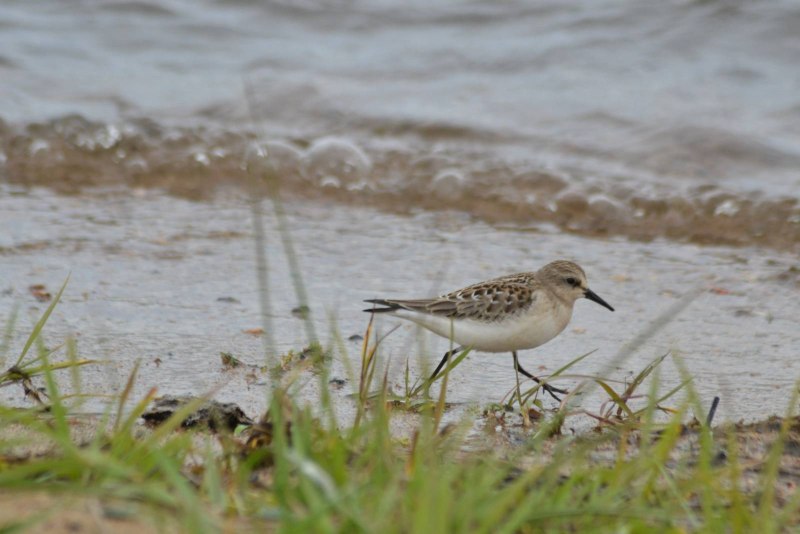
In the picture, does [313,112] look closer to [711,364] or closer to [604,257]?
[604,257]

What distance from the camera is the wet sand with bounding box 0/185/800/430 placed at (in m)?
5.00

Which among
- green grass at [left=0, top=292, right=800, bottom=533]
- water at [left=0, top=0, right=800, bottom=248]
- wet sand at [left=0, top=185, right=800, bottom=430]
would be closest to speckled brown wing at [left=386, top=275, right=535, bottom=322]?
wet sand at [left=0, top=185, right=800, bottom=430]

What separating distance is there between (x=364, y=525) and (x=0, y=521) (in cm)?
79

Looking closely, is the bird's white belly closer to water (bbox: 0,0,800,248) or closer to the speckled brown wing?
the speckled brown wing

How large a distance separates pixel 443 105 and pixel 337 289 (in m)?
4.65

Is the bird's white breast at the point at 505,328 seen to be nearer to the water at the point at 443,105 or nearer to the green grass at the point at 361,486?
the green grass at the point at 361,486

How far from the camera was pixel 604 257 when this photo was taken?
7.30m

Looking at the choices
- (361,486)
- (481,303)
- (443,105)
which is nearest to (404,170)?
(443,105)

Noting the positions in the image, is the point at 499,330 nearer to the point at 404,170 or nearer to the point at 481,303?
the point at 481,303

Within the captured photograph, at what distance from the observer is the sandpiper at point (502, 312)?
4.83m

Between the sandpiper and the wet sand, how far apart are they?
0.59ft

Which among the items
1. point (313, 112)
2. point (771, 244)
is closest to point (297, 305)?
point (771, 244)

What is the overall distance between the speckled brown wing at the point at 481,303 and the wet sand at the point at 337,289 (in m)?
0.20

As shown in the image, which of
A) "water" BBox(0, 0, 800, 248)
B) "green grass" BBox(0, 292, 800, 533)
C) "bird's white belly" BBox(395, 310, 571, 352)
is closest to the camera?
"green grass" BBox(0, 292, 800, 533)
